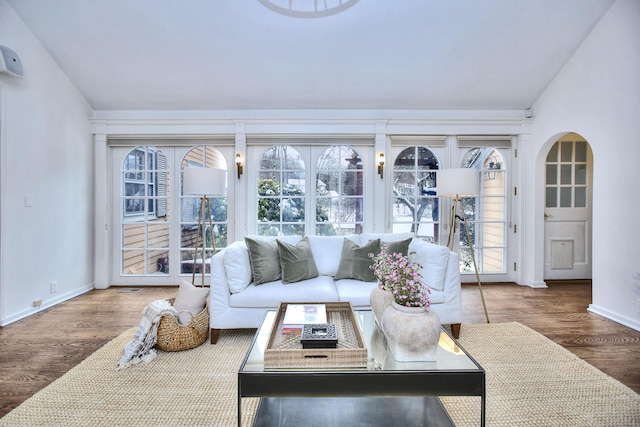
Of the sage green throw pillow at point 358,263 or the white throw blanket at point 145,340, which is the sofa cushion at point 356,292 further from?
the white throw blanket at point 145,340

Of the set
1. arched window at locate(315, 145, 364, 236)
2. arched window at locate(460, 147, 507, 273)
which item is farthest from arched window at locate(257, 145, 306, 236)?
arched window at locate(460, 147, 507, 273)

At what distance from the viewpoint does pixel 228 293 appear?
2455mm

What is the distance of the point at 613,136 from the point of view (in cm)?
302

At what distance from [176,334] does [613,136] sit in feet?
13.8

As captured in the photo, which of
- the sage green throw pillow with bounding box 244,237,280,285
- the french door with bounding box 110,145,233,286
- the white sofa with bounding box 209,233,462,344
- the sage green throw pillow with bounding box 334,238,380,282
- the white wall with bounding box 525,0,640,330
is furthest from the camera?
the french door with bounding box 110,145,233,286

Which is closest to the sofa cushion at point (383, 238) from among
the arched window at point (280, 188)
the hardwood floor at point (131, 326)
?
the hardwood floor at point (131, 326)

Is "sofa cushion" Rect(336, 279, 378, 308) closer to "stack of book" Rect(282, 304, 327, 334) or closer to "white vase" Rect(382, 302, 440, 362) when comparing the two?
"stack of book" Rect(282, 304, 327, 334)

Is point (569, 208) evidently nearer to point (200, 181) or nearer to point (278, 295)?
point (278, 295)

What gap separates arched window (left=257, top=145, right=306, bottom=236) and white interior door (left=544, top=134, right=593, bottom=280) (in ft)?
11.1

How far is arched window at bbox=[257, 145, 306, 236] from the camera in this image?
4.14 meters

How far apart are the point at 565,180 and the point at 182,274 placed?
17.5ft

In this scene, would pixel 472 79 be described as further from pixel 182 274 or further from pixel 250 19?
pixel 182 274

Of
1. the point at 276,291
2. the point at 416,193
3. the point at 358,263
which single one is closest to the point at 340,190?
the point at 416,193

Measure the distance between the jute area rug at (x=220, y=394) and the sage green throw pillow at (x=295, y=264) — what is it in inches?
26.2
